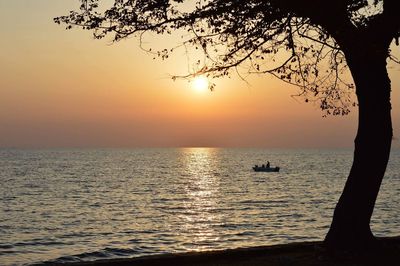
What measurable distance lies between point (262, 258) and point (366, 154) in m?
3.10

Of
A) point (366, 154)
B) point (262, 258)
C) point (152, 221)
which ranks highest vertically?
point (366, 154)

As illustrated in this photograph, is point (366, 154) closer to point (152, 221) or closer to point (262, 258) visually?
point (262, 258)

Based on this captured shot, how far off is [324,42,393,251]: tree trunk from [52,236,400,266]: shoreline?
0.37 meters

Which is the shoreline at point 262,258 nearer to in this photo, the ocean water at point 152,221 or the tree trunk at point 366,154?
the tree trunk at point 366,154

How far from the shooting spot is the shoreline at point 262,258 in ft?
39.4

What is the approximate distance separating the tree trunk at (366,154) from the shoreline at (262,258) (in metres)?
0.37

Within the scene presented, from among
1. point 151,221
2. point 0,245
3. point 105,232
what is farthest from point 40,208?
point 0,245

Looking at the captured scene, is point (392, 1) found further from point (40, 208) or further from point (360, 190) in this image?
point (40, 208)

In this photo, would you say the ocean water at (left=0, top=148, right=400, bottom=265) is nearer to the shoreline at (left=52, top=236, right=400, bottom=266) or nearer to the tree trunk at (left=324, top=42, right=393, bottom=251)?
the shoreline at (left=52, top=236, right=400, bottom=266)

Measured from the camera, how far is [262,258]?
12805 mm

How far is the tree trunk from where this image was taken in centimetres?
1277

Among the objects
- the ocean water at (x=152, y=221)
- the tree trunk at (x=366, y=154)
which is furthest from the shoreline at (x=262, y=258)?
the ocean water at (x=152, y=221)

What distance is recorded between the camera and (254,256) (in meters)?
13.0

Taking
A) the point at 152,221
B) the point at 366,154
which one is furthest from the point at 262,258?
the point at 152,221
